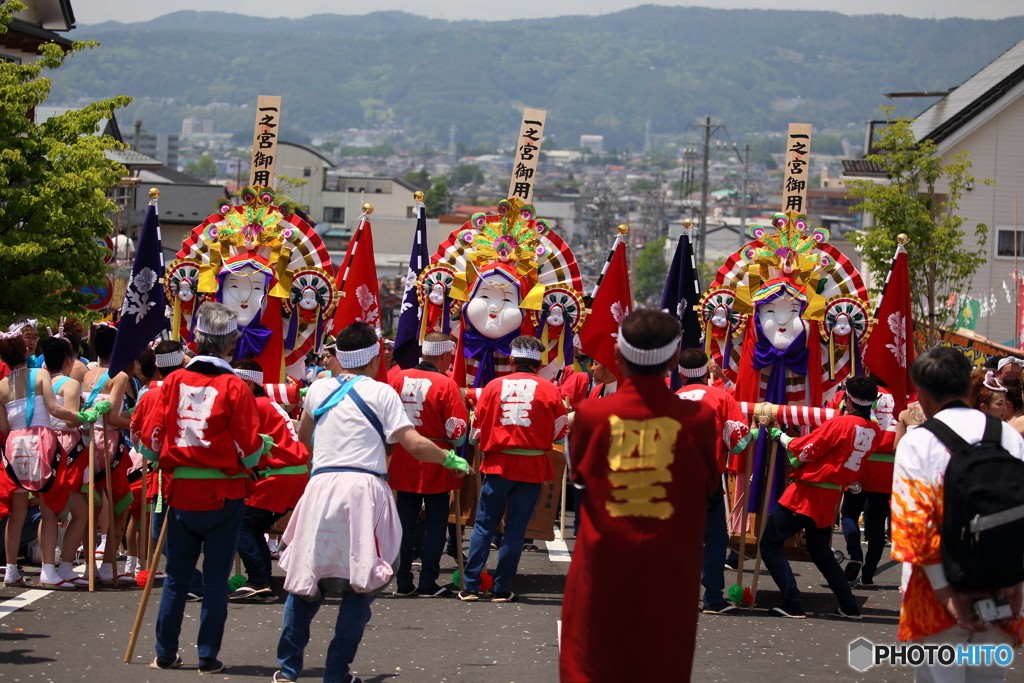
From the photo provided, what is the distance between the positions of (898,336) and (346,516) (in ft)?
20.4

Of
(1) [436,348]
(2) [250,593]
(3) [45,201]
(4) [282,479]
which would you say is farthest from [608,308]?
(3) [45,201]

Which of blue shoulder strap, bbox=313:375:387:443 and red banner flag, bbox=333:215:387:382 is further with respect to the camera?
red banner flag, bbox=333:215:387:382

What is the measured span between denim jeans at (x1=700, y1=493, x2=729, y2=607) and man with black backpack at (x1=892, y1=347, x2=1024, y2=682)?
371 cm

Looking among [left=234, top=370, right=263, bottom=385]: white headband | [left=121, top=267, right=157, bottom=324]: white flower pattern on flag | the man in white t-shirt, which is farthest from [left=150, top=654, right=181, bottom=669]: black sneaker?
[left=121, top=267, right=157, bottom=324]: white flower pattern on flag

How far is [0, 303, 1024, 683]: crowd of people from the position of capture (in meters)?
4.58

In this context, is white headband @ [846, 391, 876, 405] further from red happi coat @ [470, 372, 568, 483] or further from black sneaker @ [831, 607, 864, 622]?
red happi coat @ [470, 372, 568, 483]

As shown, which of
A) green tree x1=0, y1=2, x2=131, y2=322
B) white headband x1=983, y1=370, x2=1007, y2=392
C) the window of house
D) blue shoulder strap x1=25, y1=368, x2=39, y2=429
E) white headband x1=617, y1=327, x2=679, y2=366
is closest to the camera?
white headband x1=617, y1=327, x2=679, y2=366

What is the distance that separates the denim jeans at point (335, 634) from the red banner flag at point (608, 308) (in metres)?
4.71

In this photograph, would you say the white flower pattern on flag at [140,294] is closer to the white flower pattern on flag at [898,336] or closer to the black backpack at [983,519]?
the white flower pattern on flag at [898,336]

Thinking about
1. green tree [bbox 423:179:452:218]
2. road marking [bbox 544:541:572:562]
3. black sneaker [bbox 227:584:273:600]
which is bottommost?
road marking [bbox 544:541:572:562]

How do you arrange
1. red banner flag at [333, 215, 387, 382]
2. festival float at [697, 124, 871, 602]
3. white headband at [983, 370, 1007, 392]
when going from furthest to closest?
1. red banner flag at [333, 215, 387, 382]
2. festival float at [697, 124, 871, 602]
3. white headband at [983, 370, 1007, 392]

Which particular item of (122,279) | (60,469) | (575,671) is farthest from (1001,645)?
(122,279)

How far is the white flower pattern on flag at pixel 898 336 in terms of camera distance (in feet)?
33.0

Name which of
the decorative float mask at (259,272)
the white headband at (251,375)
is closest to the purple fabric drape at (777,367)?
the decorative float mask at (259,272)
